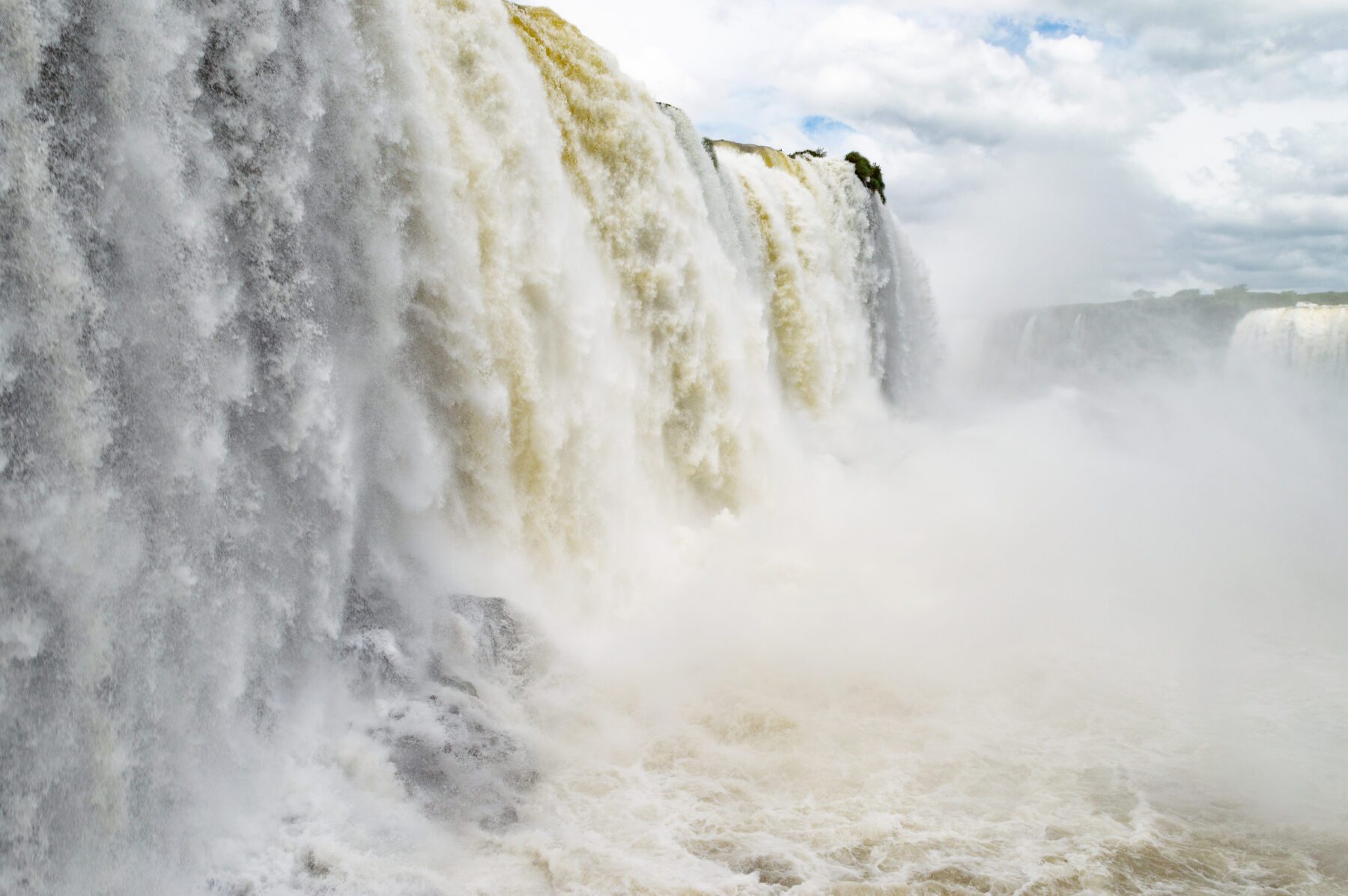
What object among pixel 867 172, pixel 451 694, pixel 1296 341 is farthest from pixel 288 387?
pixel 1296 341

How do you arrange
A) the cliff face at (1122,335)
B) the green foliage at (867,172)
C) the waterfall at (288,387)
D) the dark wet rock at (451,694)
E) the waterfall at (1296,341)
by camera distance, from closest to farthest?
the waterfall at (288,387)
the dark wet rock at (451,694)
the green foliage at (867,172)
the waterfall at (1296,341)
the cliff face at (1122,335)

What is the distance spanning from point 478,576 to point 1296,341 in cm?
2303

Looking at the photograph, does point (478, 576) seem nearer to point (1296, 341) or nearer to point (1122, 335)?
point (1296, 341)

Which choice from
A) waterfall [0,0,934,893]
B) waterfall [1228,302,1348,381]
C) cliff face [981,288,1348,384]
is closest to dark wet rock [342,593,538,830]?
waterfall [0,0,934,893]

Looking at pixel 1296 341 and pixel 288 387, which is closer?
pixel 288 387

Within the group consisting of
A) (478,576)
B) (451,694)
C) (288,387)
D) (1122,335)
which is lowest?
(451,694)

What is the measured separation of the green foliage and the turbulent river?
711 centimetres

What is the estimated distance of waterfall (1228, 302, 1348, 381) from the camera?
70.0 ft

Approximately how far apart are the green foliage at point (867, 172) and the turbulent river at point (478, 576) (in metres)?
7.11

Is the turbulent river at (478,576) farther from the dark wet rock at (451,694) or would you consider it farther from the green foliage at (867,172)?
the green foliage at (867,172)

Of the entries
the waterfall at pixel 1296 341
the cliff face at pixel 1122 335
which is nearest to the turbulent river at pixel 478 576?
the waterfall at pixel 1296 341

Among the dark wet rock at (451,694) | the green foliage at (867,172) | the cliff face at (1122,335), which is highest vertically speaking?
the cliff face at (1122,335)

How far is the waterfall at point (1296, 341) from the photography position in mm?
21328

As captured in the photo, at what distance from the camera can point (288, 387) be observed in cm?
492
